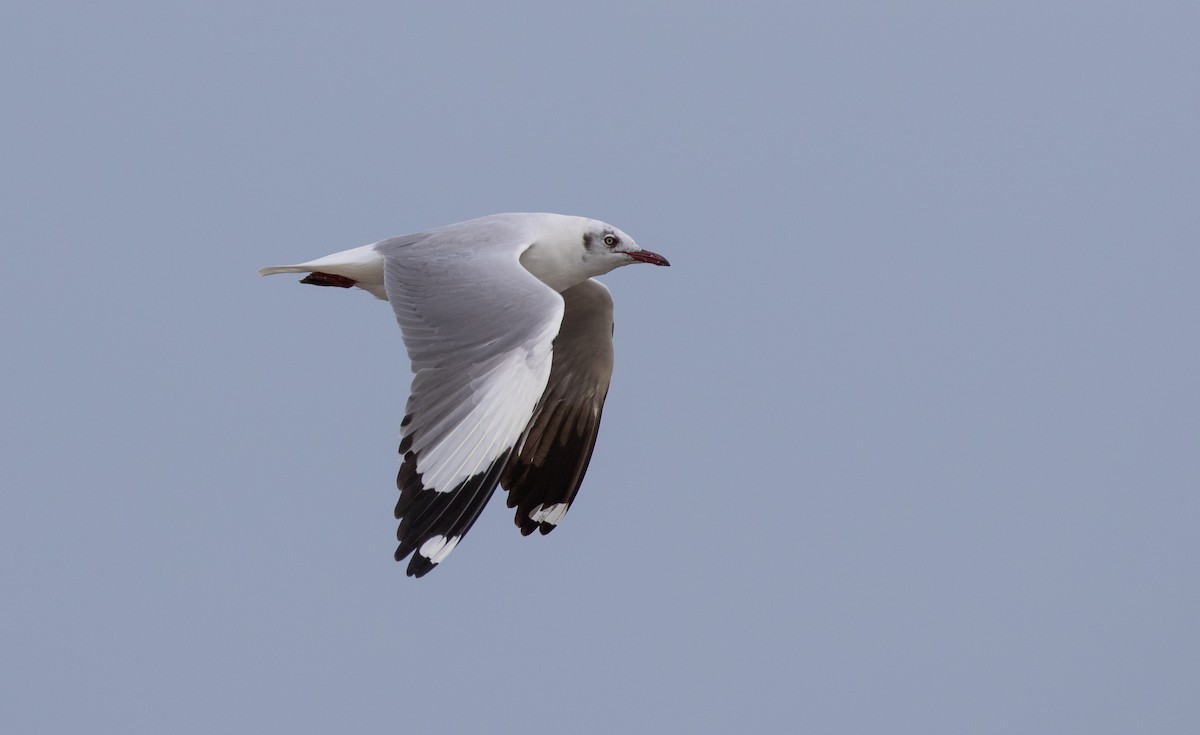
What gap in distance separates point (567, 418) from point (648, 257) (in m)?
0.88

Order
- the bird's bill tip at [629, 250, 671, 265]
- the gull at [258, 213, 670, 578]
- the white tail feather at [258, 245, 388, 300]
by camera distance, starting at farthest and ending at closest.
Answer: the bird's bill tip at [629, 250, 671, 265]
the white tail feather at [258, 245, 388, 300]
the gull at [258, 213, 670, 578]

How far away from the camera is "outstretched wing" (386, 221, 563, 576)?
19.4 ft

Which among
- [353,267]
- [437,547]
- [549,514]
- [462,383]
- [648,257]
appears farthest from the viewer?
[549,514]

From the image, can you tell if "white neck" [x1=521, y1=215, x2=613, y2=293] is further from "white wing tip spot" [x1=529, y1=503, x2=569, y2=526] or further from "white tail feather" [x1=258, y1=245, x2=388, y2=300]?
"white wing tip spot" [x1=529, y1=503, x2=569, y2=526]

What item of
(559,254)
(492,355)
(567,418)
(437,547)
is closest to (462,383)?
(492,355)

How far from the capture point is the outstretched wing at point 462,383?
5922 mm

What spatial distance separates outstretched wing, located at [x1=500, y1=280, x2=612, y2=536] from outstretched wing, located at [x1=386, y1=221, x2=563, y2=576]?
1.18m

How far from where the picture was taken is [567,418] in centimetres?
799

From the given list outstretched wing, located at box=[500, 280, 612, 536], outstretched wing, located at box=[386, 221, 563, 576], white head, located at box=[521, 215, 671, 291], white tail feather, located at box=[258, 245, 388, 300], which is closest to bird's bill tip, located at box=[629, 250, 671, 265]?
white head, located at box=[521, 215, 671, 291]

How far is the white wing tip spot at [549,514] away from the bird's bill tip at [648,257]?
1141mm

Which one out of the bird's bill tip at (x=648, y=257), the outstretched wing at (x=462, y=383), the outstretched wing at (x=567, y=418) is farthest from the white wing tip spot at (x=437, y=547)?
the bird's bill tip at (x=648, y=257)

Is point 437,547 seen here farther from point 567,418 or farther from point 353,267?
point 567,418

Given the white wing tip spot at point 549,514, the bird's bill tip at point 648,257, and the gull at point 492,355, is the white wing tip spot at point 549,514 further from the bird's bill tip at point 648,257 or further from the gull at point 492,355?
the bird's bill tip at point 648,257

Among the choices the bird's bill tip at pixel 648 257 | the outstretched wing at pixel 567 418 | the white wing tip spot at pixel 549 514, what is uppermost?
the bird's bill tip at pixel 648 257
